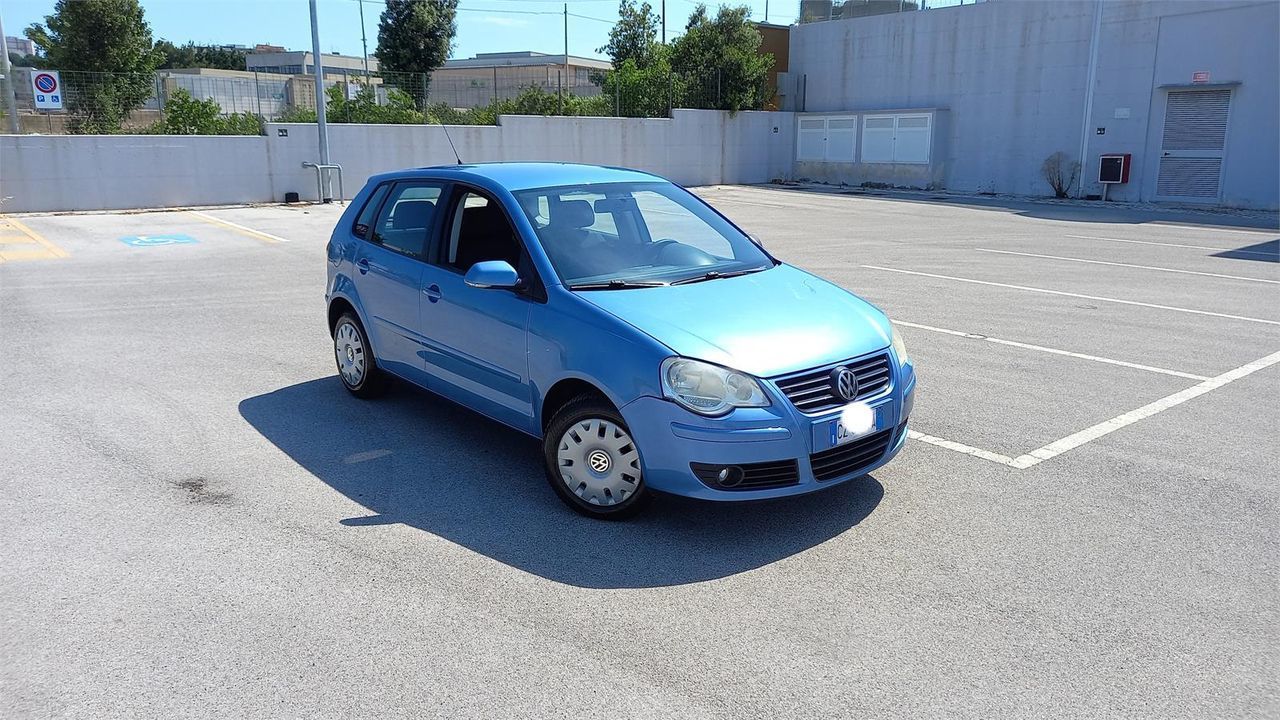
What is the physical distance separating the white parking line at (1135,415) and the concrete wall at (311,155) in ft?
70.3

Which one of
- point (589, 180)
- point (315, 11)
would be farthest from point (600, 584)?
point (315, 11)

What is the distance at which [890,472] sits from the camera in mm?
5340

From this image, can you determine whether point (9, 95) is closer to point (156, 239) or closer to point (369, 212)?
point (156, 239)

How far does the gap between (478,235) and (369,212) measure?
151 cm

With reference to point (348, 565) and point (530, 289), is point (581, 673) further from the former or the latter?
point (530, 289)

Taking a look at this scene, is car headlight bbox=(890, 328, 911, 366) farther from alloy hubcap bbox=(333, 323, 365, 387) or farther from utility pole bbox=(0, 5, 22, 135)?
utility pole bbox=(0, 5, 22, 135)

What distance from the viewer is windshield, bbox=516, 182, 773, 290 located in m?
5.09

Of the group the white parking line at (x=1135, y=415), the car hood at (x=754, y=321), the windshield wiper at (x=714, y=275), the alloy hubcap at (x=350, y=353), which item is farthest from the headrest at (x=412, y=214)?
the white parking line at (x=1135, y=415)

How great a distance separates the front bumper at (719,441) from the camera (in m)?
4.20

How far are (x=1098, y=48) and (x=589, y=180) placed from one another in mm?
25091

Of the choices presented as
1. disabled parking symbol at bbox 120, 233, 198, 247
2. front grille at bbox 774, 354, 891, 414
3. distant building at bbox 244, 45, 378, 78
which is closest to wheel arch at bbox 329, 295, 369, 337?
front grille at bbox 774, 354, 891, 414

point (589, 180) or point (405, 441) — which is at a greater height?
point (589, 180)

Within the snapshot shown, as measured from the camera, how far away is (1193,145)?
24516mm

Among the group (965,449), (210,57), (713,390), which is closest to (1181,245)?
(965,449)
